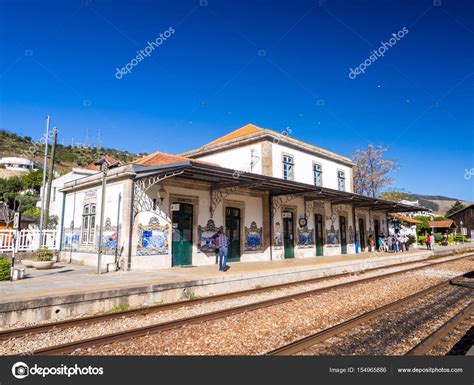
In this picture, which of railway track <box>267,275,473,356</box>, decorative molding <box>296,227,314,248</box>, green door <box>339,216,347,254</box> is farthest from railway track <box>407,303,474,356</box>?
green door <box>339,216,347,254</box>

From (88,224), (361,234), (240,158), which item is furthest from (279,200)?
(361,234)

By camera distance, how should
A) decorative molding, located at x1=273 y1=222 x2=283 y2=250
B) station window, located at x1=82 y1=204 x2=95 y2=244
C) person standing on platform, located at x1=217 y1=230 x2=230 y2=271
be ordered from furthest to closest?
decorative molding, located at x1=273 y1=222 x2=283 y2=250 < station window, located at x1=82 y1=204 x2=95 y2=244 < person standing on platform, located at x1=217 y1=230 x2=230 y2=271

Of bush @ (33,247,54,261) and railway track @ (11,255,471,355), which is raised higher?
bush @ (33,247,54,261)

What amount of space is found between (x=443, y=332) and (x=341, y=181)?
21.0 metres

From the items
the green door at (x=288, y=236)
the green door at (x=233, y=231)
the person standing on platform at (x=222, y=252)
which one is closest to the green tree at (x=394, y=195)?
the green door at (x=288, y=236)

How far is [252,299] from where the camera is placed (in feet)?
29.9

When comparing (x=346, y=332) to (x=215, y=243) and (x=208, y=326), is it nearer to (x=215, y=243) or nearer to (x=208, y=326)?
(x=208, y=326)

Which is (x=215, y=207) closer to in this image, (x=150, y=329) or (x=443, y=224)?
(x=150, y=329)

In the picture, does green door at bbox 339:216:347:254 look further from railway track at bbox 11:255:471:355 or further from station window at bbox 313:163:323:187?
railway track at bbox 11:255:471:355

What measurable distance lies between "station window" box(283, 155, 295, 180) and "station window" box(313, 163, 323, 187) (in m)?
2.66

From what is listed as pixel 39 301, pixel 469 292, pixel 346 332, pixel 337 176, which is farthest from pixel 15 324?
pixel 337 176

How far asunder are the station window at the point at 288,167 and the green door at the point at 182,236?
834 cm

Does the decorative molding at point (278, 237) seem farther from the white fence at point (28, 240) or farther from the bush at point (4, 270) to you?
the bush at point (4, 270)

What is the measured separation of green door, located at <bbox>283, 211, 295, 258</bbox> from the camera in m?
19.0
